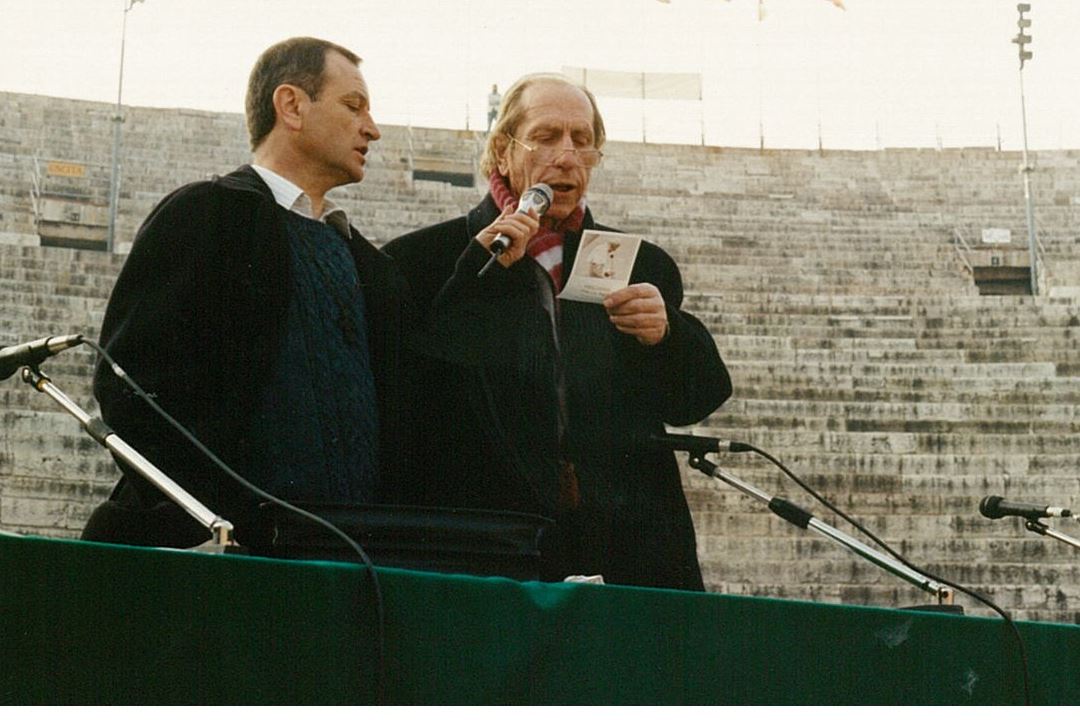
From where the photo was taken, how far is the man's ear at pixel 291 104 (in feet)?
8.81

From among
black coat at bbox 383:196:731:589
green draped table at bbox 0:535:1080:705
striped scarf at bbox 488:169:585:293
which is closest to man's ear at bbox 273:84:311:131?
black coat at bbox 383:196:731:589

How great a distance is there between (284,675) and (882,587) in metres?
3.95

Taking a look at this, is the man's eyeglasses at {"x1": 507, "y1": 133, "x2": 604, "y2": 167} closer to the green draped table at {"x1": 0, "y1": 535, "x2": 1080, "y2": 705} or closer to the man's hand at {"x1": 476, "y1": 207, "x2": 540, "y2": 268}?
the man's hand at {"x1": 476, "y1": 207, "x2": 540, "y2": 268}

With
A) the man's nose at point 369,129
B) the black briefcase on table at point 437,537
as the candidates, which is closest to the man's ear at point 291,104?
the man's nose at point 369,129

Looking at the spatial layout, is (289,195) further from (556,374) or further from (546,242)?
(556,374)

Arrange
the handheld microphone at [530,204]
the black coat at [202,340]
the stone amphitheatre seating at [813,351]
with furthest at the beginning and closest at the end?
the stone amphitheatre seating at [813,351] → the handheld microphone at [530,204] → the black coat at [202,340]

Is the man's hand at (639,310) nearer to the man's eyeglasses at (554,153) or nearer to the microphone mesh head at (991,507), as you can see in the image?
the man's eyeglasses at (554,153)

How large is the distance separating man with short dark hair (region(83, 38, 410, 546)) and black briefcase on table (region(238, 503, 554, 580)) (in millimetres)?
357

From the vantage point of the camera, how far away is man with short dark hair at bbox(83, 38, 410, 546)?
2.22 metres

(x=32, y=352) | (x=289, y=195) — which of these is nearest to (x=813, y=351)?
(x=289, y=195)

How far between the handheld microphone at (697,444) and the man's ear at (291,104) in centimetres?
94

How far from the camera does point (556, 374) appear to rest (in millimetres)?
3045

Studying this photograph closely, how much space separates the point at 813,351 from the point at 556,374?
4.27 metres

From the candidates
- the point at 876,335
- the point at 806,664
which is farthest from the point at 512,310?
the point at 876,335
